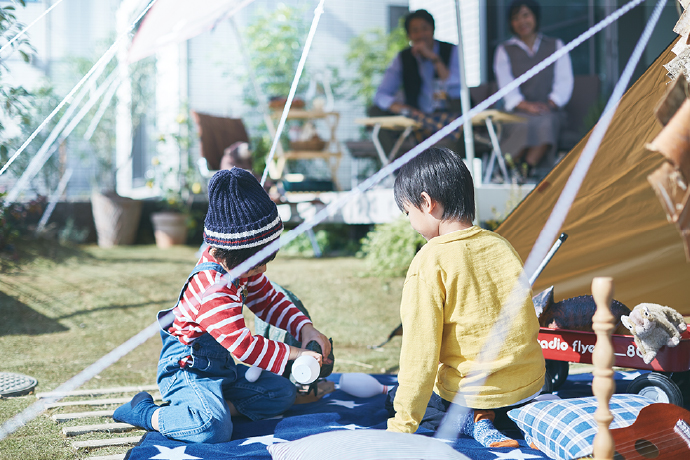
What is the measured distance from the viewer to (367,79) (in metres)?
8.91

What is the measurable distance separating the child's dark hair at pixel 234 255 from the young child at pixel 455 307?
1.71 ft

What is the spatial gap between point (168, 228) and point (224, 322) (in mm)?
4956

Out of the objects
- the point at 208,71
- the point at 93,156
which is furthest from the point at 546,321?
the point at 208,71

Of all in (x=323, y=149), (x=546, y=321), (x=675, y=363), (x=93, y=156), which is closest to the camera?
(x=675, y=363)

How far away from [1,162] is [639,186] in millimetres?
3360

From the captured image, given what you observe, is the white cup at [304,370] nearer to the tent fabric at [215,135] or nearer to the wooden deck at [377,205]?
the wooden deck at [377,205]

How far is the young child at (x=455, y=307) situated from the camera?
1.68 meters

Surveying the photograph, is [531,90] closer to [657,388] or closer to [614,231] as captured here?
[614,231]

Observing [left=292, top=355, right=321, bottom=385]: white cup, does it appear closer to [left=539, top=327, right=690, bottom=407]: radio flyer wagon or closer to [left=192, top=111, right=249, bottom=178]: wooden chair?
[left=539, top=327, right=690, bottom=407]: radio flyer wagon

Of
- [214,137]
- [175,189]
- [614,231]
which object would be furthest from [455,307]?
[175,189]

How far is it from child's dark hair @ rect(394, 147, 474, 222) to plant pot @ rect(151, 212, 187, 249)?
5.19 meters

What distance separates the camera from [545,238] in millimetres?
2744

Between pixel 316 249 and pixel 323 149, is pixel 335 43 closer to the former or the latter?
pixel 323 149

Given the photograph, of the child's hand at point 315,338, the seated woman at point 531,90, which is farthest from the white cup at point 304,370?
the seated woman at point 531,90
